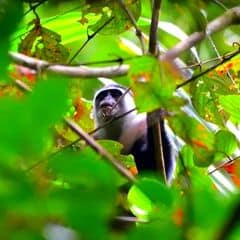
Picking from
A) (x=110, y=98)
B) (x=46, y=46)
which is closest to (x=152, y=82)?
(x=46, y=46)

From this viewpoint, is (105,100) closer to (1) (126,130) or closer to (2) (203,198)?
(1) (126,130)

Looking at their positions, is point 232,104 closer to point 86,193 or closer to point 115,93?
point 86,193

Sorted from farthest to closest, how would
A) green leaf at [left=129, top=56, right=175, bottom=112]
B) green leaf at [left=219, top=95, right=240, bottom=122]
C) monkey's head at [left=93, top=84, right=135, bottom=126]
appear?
monkey's head at [left=93, top=84, right=135, bottom=126]
green leaf at [left=219, top=95, right=240, bottom=122]
green leaf at [left=129, top=56, right=175, bottom=112]

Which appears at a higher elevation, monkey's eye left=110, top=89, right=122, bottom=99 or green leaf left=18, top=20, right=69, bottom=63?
green leaf left=18, top=20, right=69, bottom=63

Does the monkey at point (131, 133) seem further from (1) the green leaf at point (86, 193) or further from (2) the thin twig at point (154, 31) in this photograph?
(1) the green leaf at point (86, 193)

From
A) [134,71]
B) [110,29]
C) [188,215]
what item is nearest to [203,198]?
[188,215]

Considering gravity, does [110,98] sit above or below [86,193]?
below

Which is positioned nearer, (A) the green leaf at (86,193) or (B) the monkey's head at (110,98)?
(A) the green leaf at (86,193)

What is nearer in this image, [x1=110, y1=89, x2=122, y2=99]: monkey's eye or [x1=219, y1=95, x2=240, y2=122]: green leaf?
[x1=219, y1=95, x2=240, y2=122]: green leaf

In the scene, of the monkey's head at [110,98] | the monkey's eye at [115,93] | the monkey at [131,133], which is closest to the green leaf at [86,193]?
the monkey at [131,133]

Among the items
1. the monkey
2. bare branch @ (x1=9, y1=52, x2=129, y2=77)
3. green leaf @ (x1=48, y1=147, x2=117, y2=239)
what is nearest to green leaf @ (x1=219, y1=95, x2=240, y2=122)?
bare branch @ (x1=9, y1=52, x2=129, y2=77)

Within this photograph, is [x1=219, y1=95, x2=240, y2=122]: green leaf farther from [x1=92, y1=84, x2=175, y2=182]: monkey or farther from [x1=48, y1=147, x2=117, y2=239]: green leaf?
[x1=92, y1=84, x2=175, y2=182]: monkey

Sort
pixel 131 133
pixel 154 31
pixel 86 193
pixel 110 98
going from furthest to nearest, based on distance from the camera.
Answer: pixel 110 98 → pixel 131 133 → pixel 154 31 → pixel 86 193

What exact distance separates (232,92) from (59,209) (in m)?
0.98
